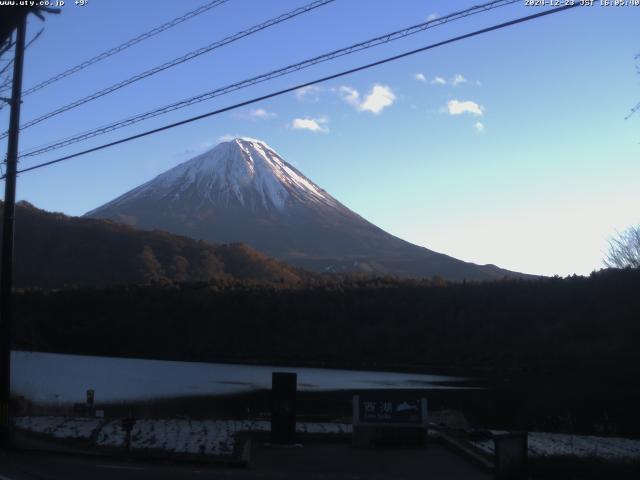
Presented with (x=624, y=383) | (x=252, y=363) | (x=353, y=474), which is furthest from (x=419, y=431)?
(x=252, y=363)

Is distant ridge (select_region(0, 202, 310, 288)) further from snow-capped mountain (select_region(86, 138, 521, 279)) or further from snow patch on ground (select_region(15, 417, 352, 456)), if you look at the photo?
snow patch on ground (select_region(15, 417, 352, 456))

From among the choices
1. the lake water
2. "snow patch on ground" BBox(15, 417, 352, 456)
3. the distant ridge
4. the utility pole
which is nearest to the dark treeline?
the lake water

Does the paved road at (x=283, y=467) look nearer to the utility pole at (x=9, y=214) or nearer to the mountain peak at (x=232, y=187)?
the utility pole at (x=9, y=214)

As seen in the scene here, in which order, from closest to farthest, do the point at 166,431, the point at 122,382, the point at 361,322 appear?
the point at 166,431 → the point at 122,382 → the point at 361,322

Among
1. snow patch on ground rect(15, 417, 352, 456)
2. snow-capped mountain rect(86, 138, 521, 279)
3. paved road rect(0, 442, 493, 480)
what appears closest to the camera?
paved road rect(0, 442, 493, 480)

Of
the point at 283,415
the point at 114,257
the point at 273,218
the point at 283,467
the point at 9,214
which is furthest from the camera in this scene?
the point at 273,218

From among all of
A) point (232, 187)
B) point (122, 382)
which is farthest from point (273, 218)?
point (122, 382)

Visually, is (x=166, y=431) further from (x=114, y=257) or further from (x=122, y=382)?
(x=114, y=257)
